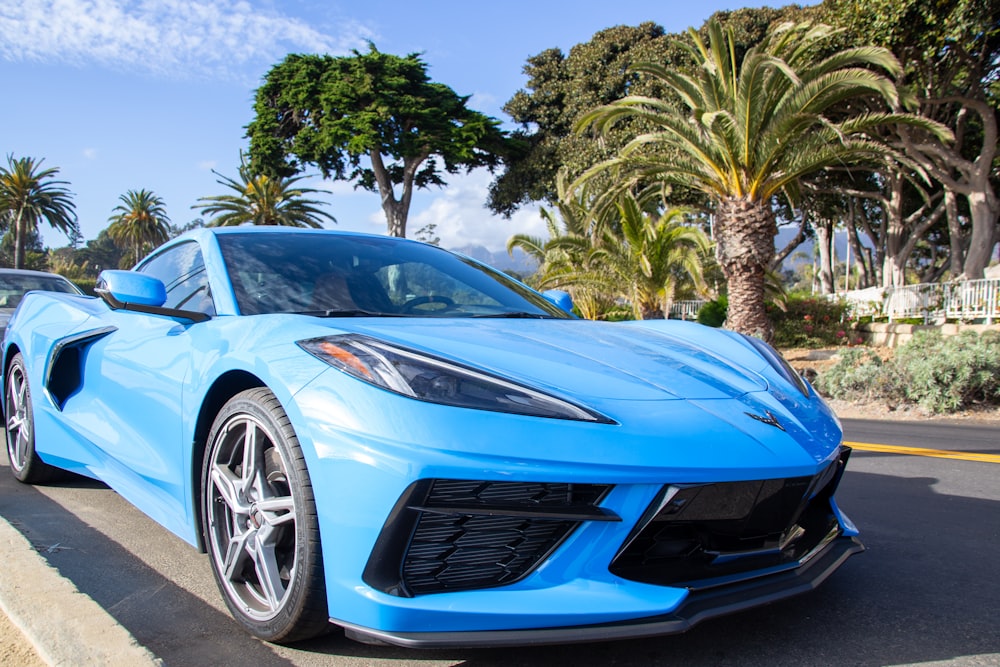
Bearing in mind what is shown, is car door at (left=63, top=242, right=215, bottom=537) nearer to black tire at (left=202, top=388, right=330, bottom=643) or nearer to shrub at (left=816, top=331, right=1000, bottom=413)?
black tire at (left=202, top=388, right=330, bottom=643)

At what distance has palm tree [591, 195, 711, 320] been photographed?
656 inches

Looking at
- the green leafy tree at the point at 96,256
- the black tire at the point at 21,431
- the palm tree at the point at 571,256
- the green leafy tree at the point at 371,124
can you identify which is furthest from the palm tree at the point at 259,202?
the green leafy tree at the point at 96,256

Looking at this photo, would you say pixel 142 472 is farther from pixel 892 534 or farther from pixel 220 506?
pixel 892 534

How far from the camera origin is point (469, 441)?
1.79 m

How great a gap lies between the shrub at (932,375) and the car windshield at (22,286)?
9.10m

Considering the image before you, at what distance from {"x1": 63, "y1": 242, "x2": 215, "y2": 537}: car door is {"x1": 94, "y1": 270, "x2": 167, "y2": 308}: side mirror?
90 mm

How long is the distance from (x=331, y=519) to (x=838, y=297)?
2284 centimetres

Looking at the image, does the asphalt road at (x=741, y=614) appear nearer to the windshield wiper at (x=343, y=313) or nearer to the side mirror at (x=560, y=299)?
the windshield wiper at (x=343, y=313)

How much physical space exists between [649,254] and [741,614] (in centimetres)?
1495

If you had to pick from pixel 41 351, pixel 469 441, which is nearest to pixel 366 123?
pixel 41 351

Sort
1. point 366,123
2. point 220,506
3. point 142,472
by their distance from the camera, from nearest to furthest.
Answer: point 220,506
point 142,472
point 366,123

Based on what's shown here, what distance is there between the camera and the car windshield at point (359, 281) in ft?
9.10

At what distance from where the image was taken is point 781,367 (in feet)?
9.48

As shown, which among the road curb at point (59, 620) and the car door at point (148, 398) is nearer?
the road curb at point (59, 620)
